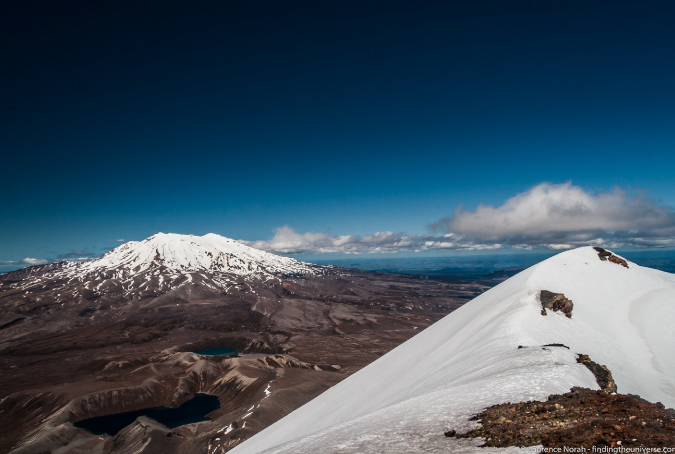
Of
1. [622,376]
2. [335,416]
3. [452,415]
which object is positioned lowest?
[335,416]

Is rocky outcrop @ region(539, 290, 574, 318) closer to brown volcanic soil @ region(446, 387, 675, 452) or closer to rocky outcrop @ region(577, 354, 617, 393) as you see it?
rocky outcrop @ region(577, 354, 617, 393)

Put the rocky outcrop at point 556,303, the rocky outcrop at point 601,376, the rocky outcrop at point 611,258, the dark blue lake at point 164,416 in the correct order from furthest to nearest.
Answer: the dark blue lake at point 164,416 < the rocky outcrop at point 611,258 < the rocky outcrop at point 556,303 < the rocky outcrop at point 601,376

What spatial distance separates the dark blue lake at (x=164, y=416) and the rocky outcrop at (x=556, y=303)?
10517cm

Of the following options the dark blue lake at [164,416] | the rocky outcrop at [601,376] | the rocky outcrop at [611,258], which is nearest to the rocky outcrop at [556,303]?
the rocky outcrop at [601,376]

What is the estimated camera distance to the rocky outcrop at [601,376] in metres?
16.4

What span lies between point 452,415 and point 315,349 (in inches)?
7445

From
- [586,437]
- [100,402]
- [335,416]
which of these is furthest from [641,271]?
[100,402]

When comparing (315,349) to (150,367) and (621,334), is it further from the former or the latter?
(621,334)

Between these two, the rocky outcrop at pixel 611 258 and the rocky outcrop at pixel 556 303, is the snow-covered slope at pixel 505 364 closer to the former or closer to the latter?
the rocky outcrop at pixel 556 303

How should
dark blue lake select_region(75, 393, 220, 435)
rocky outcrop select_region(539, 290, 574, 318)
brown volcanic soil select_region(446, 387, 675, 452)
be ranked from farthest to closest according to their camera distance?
dark blue lake select_region(75, 393, 220, 435)
rocky outcrop select_region(539, 290, 574, 318)
brown volcanic soil select_region(446, 387, 675, 452)

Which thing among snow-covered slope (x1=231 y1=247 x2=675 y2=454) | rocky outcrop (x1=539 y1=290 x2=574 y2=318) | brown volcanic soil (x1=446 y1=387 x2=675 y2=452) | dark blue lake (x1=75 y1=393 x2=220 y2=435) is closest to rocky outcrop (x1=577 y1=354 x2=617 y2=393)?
snow-covered slope (x1=231 y1=247 x2=675 y2=454)

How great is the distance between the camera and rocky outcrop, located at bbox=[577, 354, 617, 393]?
53.9 feet

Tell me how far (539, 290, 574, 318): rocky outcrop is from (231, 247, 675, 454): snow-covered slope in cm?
61

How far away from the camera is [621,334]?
2948 cm
